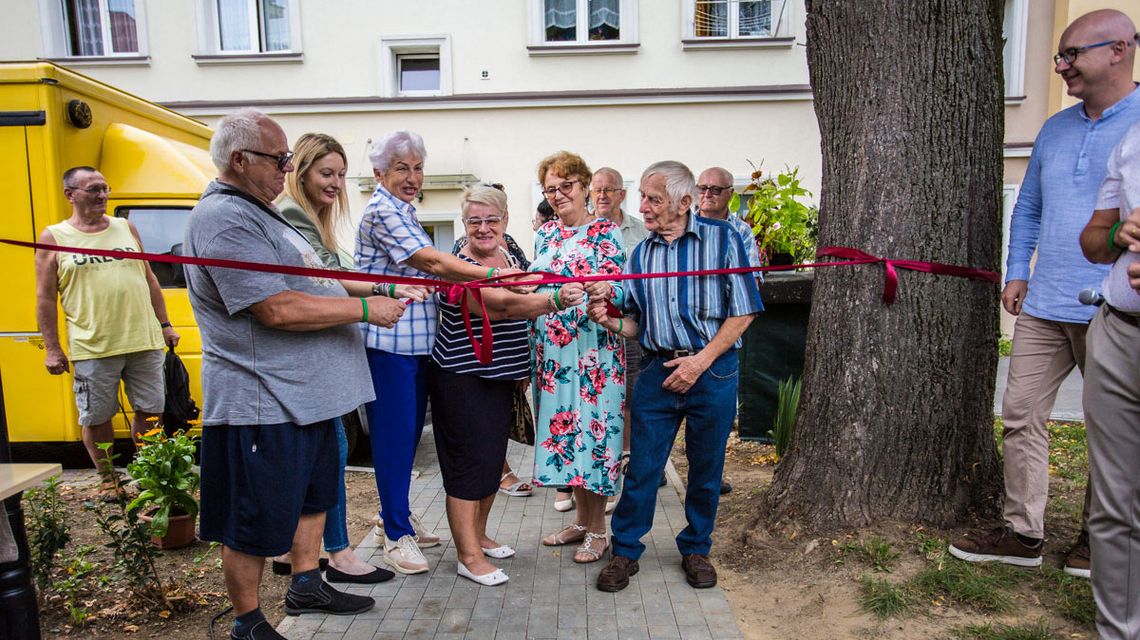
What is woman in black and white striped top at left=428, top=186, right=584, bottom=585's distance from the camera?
3.29 metres

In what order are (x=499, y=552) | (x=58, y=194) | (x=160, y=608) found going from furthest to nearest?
1. (x=58, y=194)
2. (x=499, y=552)
3. (x=160, y=608)

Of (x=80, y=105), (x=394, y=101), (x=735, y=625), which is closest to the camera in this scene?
(x=735, y=625)

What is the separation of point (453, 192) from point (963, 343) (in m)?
8.78

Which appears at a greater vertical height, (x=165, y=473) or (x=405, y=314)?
(x=405, y=314)

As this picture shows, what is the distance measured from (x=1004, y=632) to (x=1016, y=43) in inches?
447

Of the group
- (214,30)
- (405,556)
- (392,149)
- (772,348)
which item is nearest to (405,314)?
(392,149)

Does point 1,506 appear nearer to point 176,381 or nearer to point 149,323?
point 176,381

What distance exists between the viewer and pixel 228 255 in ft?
8.03

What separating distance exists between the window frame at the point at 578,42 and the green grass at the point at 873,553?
9033 millimetres

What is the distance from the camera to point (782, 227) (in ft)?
18.6

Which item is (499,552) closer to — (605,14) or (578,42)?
(578,42)

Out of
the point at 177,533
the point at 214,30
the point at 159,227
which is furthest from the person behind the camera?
the point at 214,30

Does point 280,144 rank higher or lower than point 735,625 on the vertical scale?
higher

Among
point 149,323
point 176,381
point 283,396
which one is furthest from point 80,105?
point 283,396
